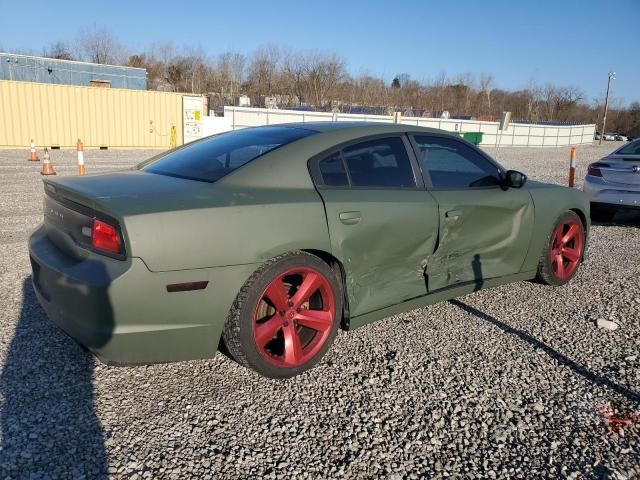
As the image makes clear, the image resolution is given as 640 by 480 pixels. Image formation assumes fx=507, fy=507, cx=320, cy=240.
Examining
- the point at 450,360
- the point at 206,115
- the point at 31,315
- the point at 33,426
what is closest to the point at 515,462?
the point at 450,360

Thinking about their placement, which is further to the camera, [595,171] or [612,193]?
[595,171]

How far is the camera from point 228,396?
275 centimetres

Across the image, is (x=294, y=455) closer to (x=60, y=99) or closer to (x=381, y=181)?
(x=381, y=181)

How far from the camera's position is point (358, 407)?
2686 millimetres

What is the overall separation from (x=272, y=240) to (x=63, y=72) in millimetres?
34574

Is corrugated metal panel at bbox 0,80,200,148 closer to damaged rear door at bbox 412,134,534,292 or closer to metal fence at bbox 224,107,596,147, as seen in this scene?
metal fence at bbox 224,107,596,147

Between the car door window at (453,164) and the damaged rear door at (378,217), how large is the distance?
0.16m

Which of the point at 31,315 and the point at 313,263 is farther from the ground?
the point at 313,263

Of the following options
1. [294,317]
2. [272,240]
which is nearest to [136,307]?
[272,240]

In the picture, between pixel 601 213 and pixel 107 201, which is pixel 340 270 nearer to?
pixel 107 201

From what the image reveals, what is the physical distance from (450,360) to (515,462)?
3.22 ft

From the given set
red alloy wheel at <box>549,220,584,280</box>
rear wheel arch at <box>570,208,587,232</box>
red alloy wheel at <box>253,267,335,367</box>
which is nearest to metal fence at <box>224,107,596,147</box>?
rear wheel arch at <box>570,208,587,232</box>

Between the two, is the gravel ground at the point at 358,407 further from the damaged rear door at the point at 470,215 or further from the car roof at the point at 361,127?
the car roof at the point at 361,127

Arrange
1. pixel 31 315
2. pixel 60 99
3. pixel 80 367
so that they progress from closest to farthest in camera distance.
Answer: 1. pixel 80 367
2. pixel 31 315
3. pixel 60 99
